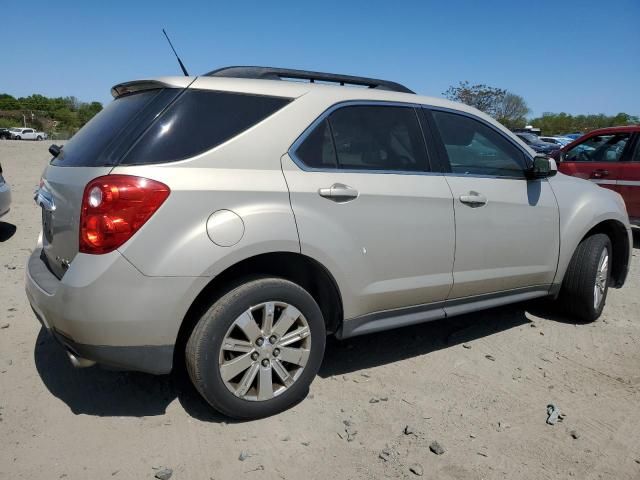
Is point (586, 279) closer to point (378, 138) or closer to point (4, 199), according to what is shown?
point (378, 138)

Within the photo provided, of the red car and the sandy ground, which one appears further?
the red car

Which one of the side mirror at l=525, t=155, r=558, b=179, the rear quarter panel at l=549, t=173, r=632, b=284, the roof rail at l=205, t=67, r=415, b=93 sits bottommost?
the rear quarter panel at l=549, t=173, r=632, b=284

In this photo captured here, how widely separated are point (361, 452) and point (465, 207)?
5.56 feet

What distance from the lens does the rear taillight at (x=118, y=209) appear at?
2.42 m

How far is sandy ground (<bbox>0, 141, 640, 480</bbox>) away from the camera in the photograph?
2551mm

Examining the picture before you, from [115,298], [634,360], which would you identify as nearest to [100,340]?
[115,298]

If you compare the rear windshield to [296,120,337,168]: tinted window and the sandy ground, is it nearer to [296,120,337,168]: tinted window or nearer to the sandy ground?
[296,120,337,168]: tinted window

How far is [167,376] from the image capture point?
3.36 meters

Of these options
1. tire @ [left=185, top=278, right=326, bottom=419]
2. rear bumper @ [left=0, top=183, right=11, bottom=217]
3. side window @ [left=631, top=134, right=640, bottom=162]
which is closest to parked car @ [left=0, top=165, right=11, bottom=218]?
rear bumper @ [left=0, top=183, right=11, bottom=217]

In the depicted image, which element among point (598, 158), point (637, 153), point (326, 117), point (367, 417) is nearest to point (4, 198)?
point (326, 117)

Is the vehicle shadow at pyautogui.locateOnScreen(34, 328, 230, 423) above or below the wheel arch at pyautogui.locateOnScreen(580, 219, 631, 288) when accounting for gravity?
below

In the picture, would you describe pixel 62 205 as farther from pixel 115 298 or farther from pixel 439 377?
pixel 439 377

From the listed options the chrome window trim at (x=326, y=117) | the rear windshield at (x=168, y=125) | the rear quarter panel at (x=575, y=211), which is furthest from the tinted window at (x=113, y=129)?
the rear quarter panel at (x=575, y=211)

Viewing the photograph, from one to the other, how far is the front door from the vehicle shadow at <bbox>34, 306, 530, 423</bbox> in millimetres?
612
